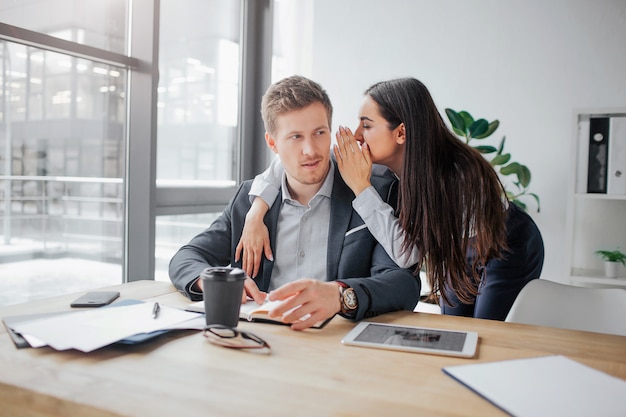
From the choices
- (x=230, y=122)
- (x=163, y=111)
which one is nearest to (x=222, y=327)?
(x=163, y=111)

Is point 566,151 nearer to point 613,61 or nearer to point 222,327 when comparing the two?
point 613,61

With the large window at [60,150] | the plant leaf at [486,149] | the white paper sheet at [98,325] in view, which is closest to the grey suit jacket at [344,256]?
the white paper sheet at [98,325]

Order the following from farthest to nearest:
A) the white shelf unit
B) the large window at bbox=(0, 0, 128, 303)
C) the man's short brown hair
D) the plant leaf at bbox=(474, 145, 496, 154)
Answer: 1. the plant leaf at bbox=(474, 145, 496, 154)
2. the white shelf unit
3. the large window at bbox=(0, 0, 128, 303)
4. the man's short brown hair

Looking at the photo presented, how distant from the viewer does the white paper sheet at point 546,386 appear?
69 centimetres

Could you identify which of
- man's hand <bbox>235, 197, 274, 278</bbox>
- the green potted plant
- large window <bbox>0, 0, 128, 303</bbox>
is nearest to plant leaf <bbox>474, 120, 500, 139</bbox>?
the green potted plant

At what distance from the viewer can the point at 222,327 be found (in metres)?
0.99

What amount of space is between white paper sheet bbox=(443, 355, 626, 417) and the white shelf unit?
1927 mm

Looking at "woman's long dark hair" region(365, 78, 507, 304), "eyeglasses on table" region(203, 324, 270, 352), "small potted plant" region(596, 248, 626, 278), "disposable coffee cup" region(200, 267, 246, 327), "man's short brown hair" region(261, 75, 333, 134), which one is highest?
"man's short brown hair" region(261, 75, 333, 134)

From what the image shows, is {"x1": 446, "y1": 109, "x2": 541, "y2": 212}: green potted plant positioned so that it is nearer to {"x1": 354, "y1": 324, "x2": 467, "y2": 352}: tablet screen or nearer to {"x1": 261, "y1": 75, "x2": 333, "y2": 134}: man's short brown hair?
{"x1": 261, "y1": 75, "x2": 333, "y2": 134}: man's short brown hair

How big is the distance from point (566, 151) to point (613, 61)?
497mm

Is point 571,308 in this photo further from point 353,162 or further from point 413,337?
point 353,162

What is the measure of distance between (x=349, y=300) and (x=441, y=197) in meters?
0.56

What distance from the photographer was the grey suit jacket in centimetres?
123

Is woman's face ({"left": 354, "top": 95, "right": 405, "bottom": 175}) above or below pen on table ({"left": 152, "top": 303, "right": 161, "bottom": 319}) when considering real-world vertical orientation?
above
